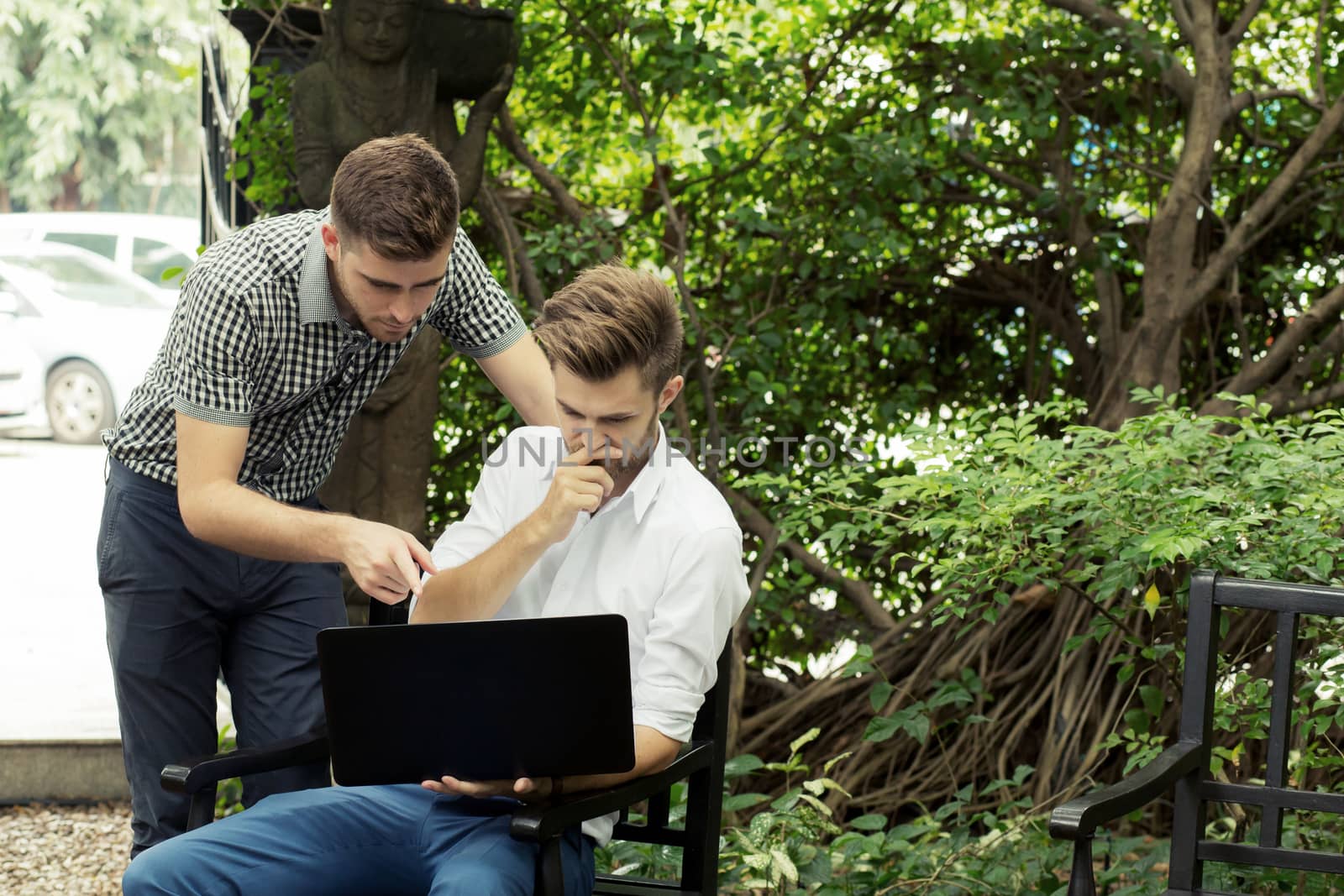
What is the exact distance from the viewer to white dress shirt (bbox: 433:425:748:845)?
1.93 meters

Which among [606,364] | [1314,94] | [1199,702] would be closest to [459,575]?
[606,364]

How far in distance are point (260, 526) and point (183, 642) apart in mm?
444

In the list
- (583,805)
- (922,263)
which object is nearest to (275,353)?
(583,805)

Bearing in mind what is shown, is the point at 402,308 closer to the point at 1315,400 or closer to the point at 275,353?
the point at 275,353

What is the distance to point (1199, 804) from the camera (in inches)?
83.0

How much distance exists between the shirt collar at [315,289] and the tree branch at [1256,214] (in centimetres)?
275

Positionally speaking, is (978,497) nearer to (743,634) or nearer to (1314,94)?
(743,634)

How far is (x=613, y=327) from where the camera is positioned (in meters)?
2.00

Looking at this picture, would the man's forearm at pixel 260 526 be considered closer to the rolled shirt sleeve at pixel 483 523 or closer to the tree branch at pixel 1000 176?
the rolled shirt sleeve at pixel 483 523

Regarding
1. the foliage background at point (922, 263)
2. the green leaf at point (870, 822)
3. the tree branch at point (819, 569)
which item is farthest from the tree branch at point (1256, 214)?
the green leaf at point (870, 822)

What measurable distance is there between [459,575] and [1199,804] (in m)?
1.23

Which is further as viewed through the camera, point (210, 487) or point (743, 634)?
point (743, 634)

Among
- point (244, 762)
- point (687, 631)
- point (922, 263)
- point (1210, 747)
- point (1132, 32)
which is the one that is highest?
point (1132, 32)

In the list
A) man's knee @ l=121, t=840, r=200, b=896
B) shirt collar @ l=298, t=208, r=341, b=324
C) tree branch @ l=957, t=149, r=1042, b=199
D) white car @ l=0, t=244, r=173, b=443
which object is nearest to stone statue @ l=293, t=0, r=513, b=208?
shirt collar @ l=298, t=208, r=341, b=324
